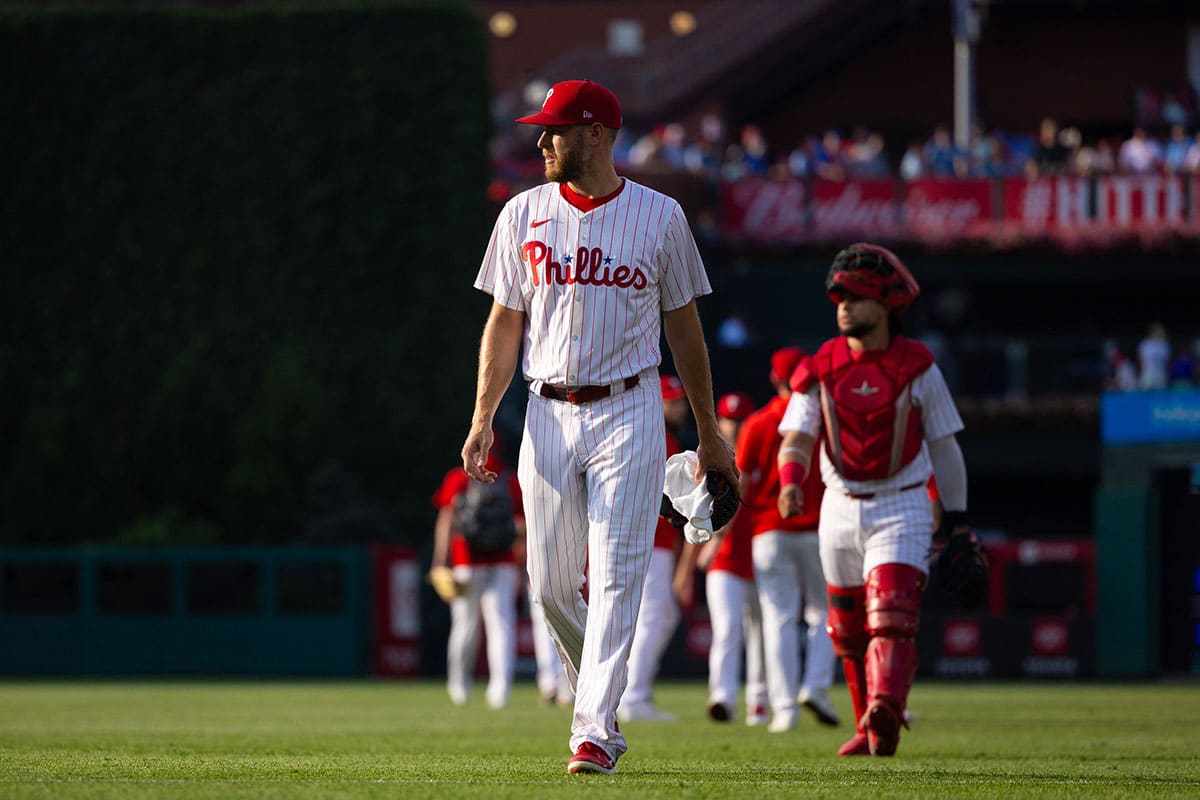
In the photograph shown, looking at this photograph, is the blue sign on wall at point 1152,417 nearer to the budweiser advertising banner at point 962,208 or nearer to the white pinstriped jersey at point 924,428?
the budweiser advertising banner at point 962,208

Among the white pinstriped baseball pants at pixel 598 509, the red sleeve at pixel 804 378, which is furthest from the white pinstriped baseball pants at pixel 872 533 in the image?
the white pinstriped baseball pants at pixel 598 509

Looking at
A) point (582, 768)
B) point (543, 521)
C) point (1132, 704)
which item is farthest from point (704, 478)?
point (1132, 704)

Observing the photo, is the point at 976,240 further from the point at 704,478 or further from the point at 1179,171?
the point at 704,478

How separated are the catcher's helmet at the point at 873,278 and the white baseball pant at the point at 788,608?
3.23 m

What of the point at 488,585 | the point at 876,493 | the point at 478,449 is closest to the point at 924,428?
the point at 876,493

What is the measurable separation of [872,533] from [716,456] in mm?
2165

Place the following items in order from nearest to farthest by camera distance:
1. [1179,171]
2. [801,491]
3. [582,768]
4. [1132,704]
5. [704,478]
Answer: [582,768]
[704,478]
[801,491]
[1132,704]
[1179,171]

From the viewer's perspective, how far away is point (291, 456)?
3347cm

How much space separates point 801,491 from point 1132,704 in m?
7.73

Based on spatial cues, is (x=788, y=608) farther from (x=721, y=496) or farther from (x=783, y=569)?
(x=721, y=496)

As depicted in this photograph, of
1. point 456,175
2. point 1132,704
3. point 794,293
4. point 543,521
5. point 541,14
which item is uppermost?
point 541,14

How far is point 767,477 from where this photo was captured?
43.2 ft

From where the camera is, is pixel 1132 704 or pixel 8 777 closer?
pixel 8 777

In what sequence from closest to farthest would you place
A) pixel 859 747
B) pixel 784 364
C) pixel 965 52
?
pixel 859 747
pixel 784 364
pixel 965 52
